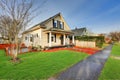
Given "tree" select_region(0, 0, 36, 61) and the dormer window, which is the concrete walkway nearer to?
"tree" select_region(0, 0, 36, 61)

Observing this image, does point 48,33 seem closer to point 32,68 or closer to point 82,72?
point 32,68

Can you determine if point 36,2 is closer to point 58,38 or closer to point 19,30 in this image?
point 19,30

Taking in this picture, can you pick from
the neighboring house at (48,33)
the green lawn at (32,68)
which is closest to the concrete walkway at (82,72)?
the green lawn at (32,68)

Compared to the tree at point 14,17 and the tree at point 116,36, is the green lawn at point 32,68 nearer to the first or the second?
the tree at point 14,17

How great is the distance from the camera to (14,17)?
8.32 meters

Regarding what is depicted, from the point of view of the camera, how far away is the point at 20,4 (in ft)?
27.8

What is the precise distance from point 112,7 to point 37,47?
1748 cm

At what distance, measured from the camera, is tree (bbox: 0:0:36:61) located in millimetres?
8219

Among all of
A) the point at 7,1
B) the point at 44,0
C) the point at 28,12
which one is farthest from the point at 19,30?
the point at 44,0

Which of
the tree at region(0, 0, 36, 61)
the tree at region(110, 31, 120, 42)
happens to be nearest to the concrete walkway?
the tree at region(0, 0, 36, 61)

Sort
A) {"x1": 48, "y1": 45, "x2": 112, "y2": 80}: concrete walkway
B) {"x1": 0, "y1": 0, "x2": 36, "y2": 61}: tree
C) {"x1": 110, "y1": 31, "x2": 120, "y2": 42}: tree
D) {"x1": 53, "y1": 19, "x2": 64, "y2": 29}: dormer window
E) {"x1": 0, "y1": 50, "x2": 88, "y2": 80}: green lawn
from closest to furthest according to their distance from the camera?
{"x1": 48, "y1": 45, "x2": 112, "y2": 80}: concrete walkway < {"x1": 0, "y1": 50, "x2": 88, "y2": 80}: green lawn < {"x1": 0, "y1": 0, "x2": 36, "y2": 61}: tree < {"x1": 53, "y1": 19, "x2": 64, "y2": 29}: dormer window < {"x1": 110, "y1": 31, "x2": 120, "y2": 42}: tree

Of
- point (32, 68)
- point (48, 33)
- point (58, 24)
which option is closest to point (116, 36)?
point (58, 24)

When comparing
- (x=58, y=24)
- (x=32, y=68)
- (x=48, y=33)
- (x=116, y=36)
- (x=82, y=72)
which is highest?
(x=58, y=24)

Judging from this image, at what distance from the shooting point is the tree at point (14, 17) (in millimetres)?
8219
